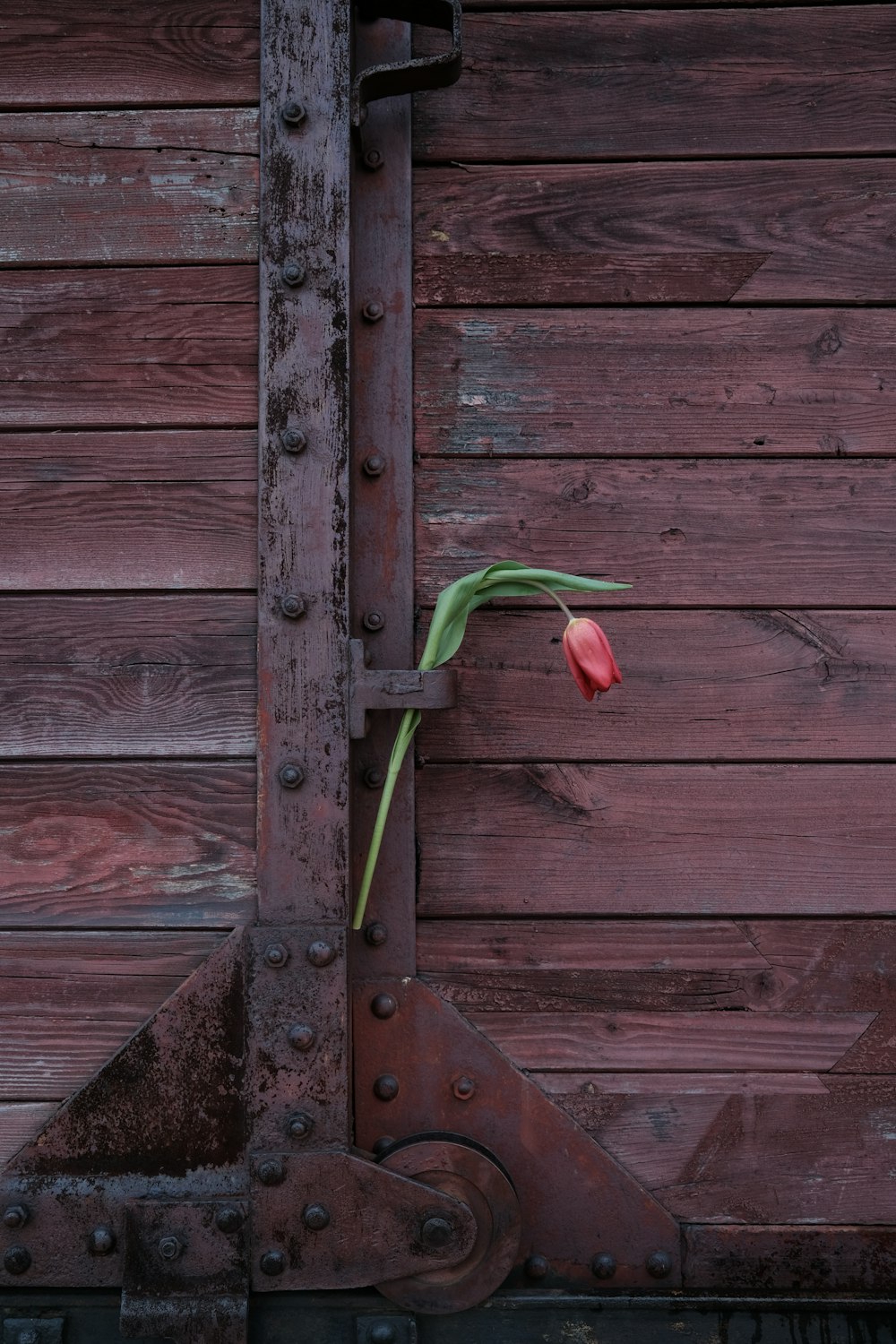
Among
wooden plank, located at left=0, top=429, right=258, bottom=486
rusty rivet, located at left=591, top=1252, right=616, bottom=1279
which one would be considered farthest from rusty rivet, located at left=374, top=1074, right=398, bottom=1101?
wooden plank, located at left=0, top=429, right=258, bottom=486

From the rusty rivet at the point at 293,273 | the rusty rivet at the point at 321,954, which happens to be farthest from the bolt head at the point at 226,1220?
the rusty rivet at the point at 293,273

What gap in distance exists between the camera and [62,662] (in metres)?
1.04

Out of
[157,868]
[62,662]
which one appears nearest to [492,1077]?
[157,868]

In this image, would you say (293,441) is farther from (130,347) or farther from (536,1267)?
(536,1267)

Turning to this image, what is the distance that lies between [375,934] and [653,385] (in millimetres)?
726

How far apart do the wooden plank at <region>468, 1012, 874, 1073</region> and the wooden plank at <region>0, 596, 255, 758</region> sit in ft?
1.52

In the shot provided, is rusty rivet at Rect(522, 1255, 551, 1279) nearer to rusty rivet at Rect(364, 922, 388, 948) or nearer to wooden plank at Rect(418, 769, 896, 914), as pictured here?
wooden plank at Rect(418, 769, 896, 914)

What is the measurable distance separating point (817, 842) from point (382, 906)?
1.69ft

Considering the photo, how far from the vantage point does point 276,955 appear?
958 millimetres

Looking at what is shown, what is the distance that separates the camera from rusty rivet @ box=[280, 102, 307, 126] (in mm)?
1008

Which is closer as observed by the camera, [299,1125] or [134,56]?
[299,1125]

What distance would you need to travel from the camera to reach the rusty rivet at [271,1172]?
94 cm

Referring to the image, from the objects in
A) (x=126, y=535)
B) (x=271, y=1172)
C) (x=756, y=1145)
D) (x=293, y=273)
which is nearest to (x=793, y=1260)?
(x=756, y=1145)

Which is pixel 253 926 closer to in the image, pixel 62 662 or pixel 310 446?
pixel 62 662
